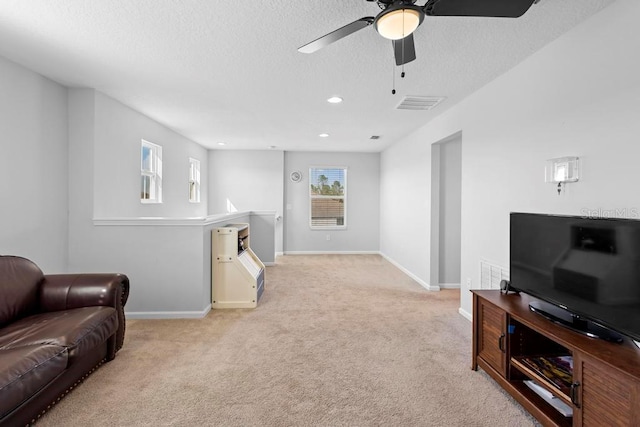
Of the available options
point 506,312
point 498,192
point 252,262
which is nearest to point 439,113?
point 498,192

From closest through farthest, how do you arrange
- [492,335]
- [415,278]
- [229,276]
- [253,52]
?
[492,335] → [253,52] → [229,276] → [415,278]

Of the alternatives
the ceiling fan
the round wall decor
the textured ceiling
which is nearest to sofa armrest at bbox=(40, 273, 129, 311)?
the textured ceiling

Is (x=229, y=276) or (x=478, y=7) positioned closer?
(x=478, y=7)

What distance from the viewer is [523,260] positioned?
2.17m

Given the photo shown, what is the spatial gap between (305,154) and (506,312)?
5823 mm

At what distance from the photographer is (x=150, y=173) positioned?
4.53 meters

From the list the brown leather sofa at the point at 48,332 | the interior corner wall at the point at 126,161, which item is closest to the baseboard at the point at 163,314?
the brown leather sofa at the point at 48,332

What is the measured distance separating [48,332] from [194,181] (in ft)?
16.0

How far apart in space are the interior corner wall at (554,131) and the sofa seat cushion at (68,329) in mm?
3235

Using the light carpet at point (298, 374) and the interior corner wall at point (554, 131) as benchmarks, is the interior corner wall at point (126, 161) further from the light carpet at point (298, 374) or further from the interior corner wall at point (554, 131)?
the interior corner wall at point (554, 131)

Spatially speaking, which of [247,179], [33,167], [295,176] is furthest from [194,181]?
[33,167]

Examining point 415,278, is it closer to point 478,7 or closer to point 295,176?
point 295,176

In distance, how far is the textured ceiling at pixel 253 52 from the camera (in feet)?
6.20

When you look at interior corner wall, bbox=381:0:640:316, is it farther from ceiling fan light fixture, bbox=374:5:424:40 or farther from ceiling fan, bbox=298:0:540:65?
ceiling fan light fixture, bbox=374:5:424:40
